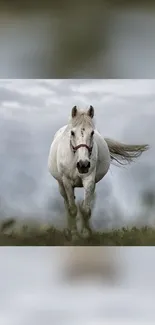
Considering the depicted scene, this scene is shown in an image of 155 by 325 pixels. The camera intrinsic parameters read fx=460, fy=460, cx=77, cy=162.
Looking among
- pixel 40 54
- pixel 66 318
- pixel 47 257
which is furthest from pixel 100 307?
pixel 40 54

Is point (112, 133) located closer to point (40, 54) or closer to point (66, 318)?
point (40, 54)

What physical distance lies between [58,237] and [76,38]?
1.84ft

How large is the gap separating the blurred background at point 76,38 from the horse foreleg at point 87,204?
0.31m

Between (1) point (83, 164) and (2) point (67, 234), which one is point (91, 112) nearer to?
(1) point (83, 164)

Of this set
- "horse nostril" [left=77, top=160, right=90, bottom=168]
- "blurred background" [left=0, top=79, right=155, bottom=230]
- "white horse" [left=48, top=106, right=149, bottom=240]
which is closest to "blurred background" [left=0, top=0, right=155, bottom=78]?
"blurred background" [left=0, top=79, right=155, bottom=230]

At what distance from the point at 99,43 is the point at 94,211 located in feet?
1.56

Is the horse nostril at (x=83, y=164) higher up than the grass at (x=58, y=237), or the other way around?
the horse nostril at (x=83, y=164)

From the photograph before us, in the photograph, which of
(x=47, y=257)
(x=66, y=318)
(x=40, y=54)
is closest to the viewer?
(x=66, y=318)

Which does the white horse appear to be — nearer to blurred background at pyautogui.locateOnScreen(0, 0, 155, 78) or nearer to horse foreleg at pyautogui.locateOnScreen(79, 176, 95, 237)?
horse foreleg at pyautogui.locateOnScreen(79, 176, 95, 237)

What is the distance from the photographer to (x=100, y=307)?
1.11 meters

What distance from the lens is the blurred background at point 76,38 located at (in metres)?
1.30

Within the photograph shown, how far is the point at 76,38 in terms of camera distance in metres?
1.31

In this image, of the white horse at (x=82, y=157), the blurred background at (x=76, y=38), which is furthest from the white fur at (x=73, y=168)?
the blurred background at (x=76, y=38)

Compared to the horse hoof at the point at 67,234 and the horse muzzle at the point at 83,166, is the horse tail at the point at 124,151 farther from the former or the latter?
the horse hoof at the point at 67,234
